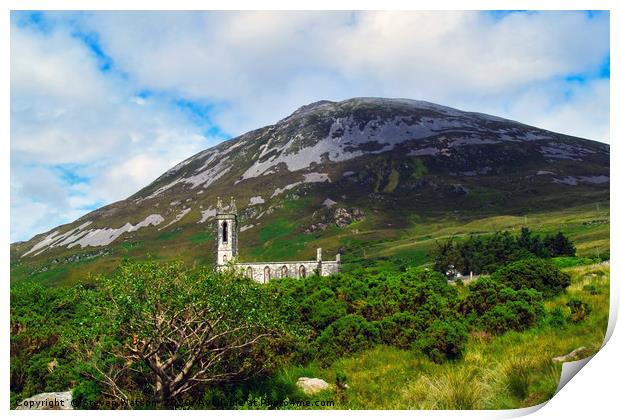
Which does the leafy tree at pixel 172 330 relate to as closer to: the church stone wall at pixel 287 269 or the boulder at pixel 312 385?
the boulder at pixel 312 385

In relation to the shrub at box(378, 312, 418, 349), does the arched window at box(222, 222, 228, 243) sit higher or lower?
higher

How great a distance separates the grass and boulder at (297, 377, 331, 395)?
0.36m

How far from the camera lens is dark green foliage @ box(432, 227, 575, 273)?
2046 inches

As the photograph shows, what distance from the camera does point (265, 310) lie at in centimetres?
1716

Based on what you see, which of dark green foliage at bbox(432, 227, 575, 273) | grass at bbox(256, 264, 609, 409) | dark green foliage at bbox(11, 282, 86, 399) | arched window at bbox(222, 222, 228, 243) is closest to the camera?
grass at bbox(256, 264, 609, 409)

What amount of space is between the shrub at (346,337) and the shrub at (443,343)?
2436 mm

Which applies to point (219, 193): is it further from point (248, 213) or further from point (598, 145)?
point (598, 145)

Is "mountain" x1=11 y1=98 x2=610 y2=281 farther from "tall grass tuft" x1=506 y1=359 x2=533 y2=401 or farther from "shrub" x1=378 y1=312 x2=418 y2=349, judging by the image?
"tall grass tuft" x1=506 y1=359 x2=533 y2=401

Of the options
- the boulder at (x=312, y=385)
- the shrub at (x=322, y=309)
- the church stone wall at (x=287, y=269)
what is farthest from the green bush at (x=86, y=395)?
the church stone wall at (x=287, y=269)

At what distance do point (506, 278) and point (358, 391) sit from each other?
13262 mm

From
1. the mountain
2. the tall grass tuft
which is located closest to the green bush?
the tall grass tuft

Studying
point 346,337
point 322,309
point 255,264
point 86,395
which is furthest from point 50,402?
point 255,264

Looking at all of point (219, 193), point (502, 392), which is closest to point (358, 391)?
point (502, 392)

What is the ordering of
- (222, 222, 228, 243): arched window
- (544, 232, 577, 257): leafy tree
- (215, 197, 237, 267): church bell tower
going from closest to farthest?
(544, 232, 577, 257): leafy tree < (215, 197, 237, 267): church bell tower < (222, 222, 228, 243): arched window
